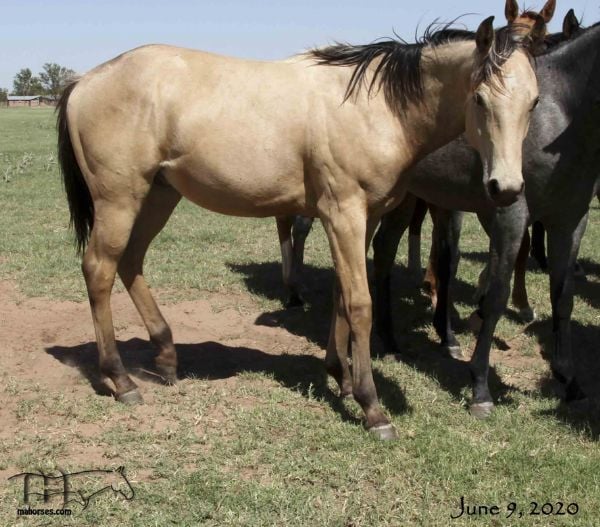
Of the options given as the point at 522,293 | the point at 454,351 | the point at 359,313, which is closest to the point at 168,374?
the point at 359,313

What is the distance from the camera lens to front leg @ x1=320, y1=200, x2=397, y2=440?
3.89 m

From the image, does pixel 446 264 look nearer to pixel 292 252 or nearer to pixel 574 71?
pixel 292 252

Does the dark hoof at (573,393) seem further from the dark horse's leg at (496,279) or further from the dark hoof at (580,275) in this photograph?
the dark hoof at (580,275)

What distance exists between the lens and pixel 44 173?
15.3 m

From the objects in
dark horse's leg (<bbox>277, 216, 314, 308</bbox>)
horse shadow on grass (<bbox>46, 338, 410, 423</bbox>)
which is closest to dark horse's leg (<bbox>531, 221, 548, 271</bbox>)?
dark horse's leg (<bbox>277, 216, 314, 308</bbox>)

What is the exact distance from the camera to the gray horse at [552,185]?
13.4 ft

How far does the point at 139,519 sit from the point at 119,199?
76.5 inches

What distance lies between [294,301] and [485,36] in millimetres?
3594

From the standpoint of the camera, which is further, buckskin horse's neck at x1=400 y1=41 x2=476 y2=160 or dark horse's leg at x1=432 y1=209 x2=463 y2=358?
dark horse's leg at x1=432 y1=209 x2=463 y2=358

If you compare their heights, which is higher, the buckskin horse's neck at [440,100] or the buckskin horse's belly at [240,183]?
the buckskin horse's neck at [440,100]

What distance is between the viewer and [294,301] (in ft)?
21.4

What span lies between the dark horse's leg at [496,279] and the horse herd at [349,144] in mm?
11

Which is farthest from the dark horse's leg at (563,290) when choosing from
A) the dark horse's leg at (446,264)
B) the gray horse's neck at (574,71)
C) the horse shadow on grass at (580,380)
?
the dark horse's leg at (446,264)

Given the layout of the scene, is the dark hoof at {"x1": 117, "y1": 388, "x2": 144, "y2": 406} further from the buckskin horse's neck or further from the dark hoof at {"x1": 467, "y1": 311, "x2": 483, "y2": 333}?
the dark hoof at {"x1": 467, "y1": 311, "x2": 483, "y2": 333}
